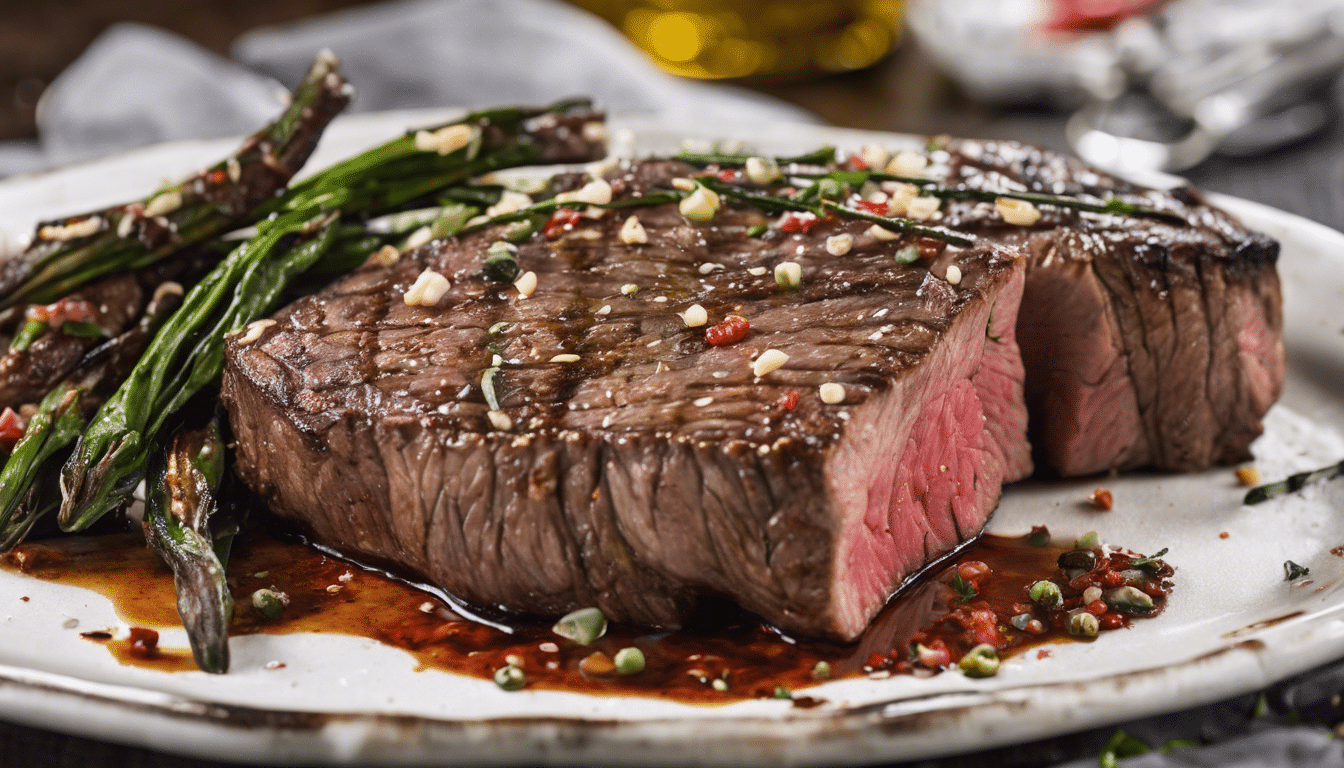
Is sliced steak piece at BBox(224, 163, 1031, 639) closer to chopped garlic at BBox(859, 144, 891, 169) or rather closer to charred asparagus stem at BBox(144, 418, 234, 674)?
charred asparagus stem at BBox(144, 418, 234, 674)

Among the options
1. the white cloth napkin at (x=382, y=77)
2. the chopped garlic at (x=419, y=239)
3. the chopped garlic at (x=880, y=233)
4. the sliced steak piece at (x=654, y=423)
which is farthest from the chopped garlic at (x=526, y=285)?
the white cloth napkin at (x=382, y=77)

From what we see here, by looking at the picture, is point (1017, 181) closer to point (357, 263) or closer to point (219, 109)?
point (357, 263)

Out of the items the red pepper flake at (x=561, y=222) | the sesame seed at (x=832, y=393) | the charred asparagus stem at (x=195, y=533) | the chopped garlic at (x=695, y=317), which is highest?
the sesame seed at (x=832, y=393)

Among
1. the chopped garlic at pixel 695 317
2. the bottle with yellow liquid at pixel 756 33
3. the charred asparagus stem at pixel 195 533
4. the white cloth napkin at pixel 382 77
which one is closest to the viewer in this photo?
the charred asparagus stem at pixel 195 533

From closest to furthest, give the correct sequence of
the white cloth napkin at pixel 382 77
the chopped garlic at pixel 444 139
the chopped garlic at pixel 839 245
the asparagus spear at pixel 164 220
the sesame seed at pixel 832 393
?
the sesame seed at pixel 832 393
the chopped garlic at pixel 839 245
the asparagus spear at pixel 164 220
the chopped garlic at pixel 444 139
the white cloth napkin at pixel 382 77

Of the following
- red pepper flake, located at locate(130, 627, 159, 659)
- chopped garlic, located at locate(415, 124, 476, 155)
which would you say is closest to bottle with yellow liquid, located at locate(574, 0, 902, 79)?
chopped garlic, located at locate(415, 124, 476, 155)

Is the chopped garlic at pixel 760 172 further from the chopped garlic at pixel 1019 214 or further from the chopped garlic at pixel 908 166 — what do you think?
the chopped garlic at pixel 1019 214
